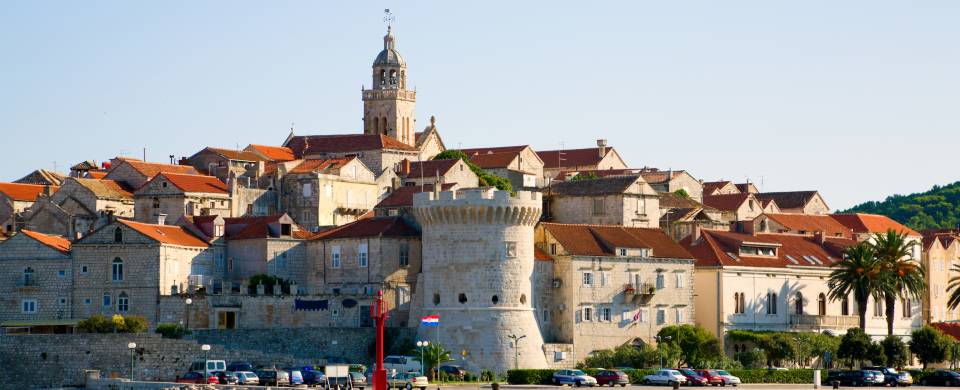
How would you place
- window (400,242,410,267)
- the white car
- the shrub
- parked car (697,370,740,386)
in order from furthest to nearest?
window (400,242,410,267) < the shrub < parked car (697,370,740,386) < the white car

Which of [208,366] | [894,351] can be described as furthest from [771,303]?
[208,366]

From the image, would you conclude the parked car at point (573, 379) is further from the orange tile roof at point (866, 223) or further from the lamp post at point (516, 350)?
the orange tile roof at point (866, 223)

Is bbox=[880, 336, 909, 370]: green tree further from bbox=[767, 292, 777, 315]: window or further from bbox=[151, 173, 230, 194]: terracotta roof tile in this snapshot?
bbox=[151, 173, 230, 194]: terracotta roof tile

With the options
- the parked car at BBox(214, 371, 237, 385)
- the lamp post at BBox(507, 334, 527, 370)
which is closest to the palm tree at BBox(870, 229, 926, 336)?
the lamp post at BBox(507, 334, 527, 370)

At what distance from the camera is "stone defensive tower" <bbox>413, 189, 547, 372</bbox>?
9319cm

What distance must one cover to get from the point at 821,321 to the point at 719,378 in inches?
797

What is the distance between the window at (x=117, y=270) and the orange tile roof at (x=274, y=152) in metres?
34.3

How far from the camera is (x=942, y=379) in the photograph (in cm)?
9688

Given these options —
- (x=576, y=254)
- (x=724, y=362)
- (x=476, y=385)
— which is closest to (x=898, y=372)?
(x=724, y=362)

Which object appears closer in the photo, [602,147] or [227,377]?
[227,377]

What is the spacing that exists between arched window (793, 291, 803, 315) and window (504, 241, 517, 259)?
2208 centimetres

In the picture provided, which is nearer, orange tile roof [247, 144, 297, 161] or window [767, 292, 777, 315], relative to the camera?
window [767, 292, 777, 315]

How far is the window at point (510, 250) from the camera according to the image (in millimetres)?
93938

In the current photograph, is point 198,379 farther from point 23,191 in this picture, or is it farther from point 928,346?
point 928,346
